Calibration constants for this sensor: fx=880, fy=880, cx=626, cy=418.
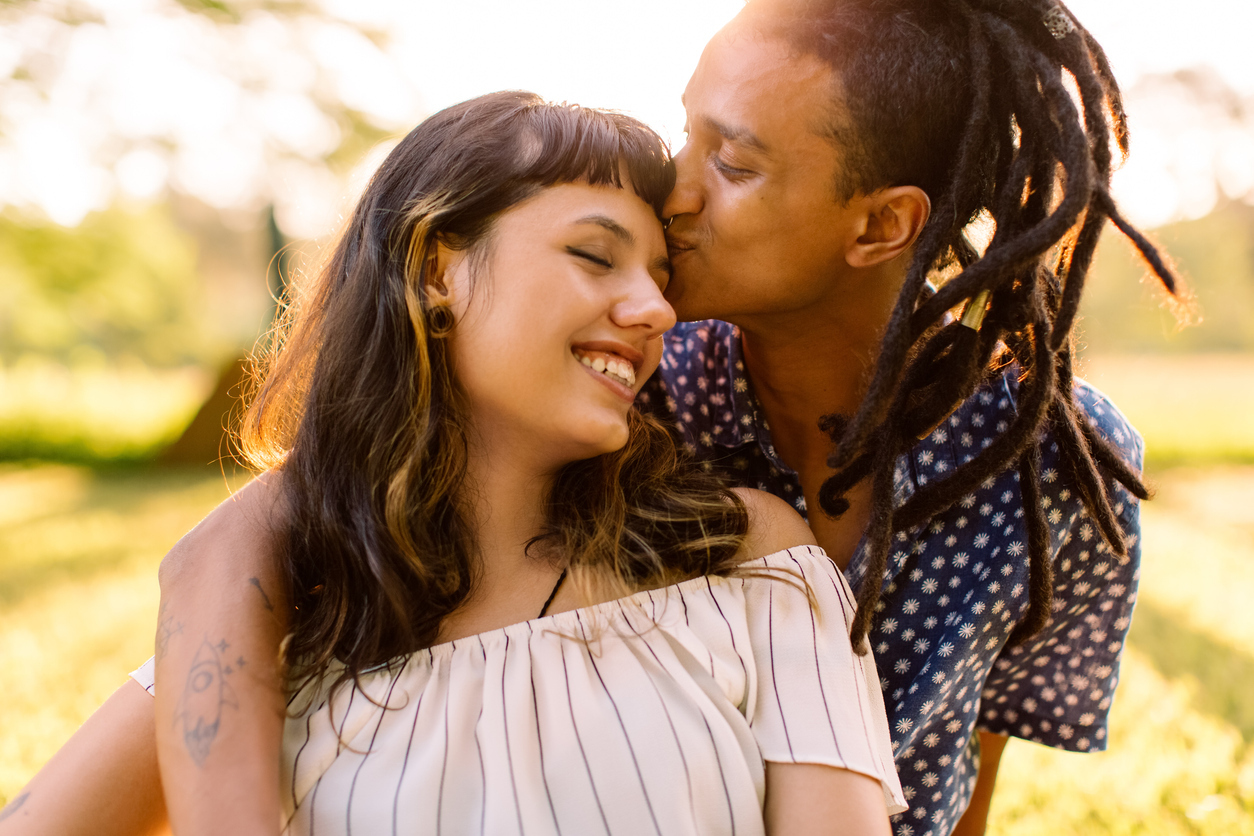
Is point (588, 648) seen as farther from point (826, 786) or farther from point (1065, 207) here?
point (1065, 207)

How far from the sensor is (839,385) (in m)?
2.28

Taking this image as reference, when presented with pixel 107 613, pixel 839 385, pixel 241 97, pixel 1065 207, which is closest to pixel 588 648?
pixel 839 385

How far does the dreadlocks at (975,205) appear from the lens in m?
1.82

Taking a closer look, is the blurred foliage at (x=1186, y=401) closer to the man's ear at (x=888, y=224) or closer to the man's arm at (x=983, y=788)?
the man's arm at (x=983, y=788)

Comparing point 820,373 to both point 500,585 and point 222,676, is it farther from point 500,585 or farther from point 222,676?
point 222,676

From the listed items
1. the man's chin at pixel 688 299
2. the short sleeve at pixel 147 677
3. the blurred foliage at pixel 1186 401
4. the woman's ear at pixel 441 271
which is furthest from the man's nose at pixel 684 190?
the blurred foliage at pixel 1186 401

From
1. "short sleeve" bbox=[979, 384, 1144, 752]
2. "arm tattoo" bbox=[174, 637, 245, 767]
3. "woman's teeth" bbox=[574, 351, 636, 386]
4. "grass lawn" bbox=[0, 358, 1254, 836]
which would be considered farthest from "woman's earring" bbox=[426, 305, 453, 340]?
"grass lawn" bbox=[0, 358, 1254, 836]

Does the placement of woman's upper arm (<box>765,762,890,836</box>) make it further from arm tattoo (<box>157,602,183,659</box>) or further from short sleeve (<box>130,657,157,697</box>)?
short sleeve (<box>130,657,157,697</box>)

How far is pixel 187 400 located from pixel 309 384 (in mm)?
12051

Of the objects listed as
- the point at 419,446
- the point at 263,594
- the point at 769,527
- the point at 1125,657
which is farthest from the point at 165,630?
the point at 1125,657

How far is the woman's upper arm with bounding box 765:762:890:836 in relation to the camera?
144 cm

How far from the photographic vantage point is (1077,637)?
2.36 m

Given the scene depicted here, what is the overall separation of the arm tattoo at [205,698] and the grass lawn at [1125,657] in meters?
1.93

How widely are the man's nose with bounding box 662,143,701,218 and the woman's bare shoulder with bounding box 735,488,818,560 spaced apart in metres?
0.63
